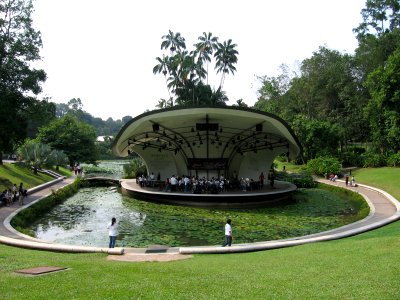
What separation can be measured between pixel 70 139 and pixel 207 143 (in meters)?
Answer: 24.7

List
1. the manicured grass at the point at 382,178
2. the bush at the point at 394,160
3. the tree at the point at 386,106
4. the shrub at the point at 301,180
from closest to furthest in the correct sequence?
the manicured grass at the point at 382,178
the shrub at the point at 301,180
the bush at the point at 394,160
the tree at the point at 386,106

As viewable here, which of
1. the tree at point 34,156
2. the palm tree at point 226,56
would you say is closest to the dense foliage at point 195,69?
the palm tree at point 226,56

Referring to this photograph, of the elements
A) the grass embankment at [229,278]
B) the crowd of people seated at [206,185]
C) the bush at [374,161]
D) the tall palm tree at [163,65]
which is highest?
the tall palm tree at [163,65]

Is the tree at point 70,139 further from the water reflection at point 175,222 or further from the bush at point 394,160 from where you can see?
the bush at point 394,160

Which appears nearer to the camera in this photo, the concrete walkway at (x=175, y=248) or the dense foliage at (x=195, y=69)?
the concrete walkway at (x=175, y=248)

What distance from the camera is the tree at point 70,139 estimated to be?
4656cm

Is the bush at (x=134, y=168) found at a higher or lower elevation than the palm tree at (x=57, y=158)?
lower

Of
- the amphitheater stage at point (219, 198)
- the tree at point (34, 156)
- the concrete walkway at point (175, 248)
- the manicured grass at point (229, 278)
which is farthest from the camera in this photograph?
the tree at point (34, 156)

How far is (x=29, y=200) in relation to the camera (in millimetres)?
20875

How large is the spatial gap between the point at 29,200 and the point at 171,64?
3878 cm

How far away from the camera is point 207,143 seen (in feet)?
91.4

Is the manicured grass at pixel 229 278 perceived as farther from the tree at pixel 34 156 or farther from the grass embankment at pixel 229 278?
the tree at pixel 34 156

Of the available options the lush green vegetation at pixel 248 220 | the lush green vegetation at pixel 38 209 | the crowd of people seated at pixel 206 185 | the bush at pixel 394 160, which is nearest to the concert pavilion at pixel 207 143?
the crowd of people seated at pixel 206 185

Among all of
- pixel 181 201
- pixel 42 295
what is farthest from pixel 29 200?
pixel 42 295
